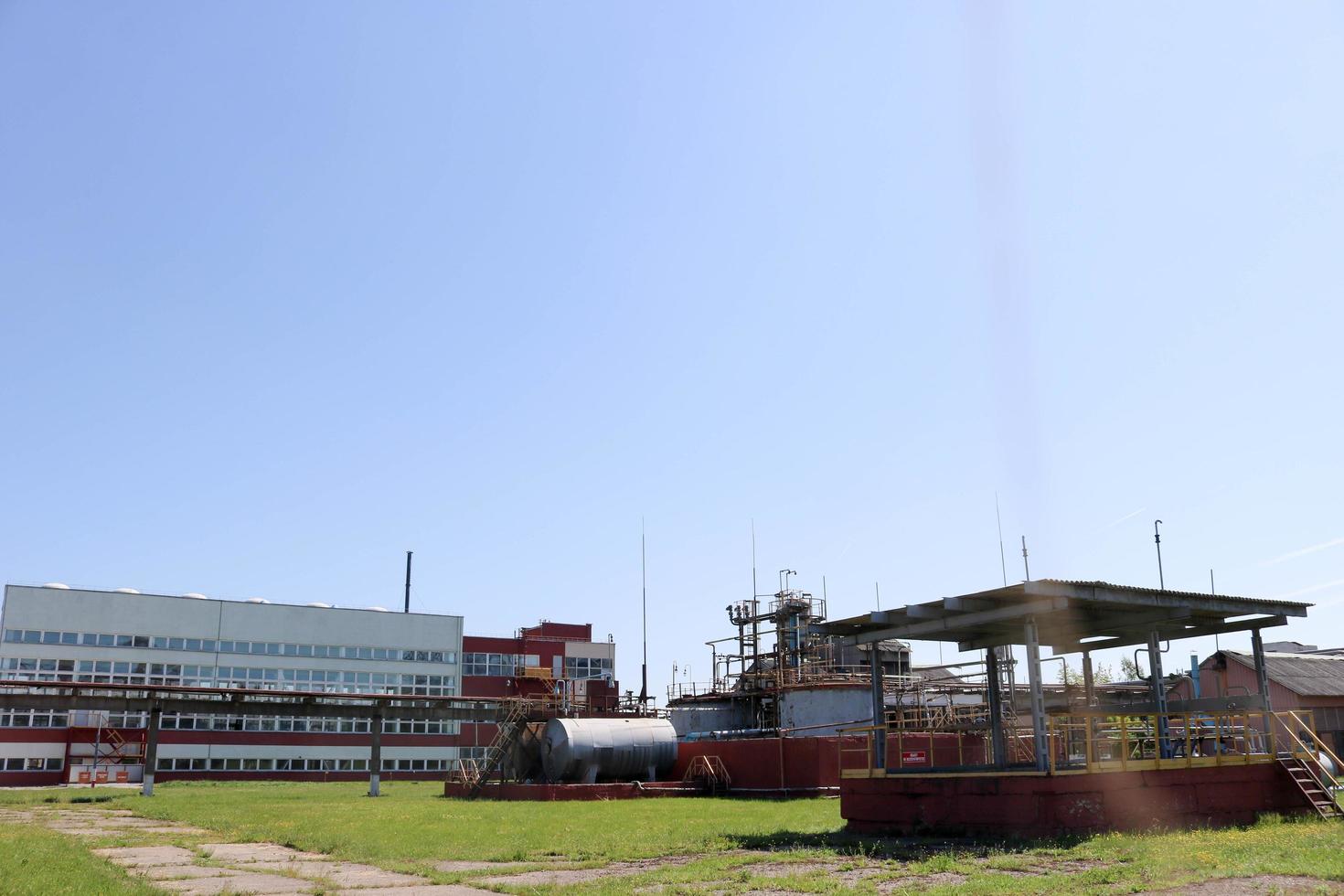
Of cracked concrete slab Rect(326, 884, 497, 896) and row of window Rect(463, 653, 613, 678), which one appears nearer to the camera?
cracked concrete slab Rect(326, 884, 497, 896)

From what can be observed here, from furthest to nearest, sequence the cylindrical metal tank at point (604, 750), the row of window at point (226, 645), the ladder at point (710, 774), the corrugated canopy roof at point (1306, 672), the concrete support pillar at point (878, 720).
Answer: the row of window at point (226, 645) → the corrugated canopy roof at point (1306, 672) → the cylindrical metal tank at point (604, 750) → the ladder at point (710, 774) → the concrete support pillar at point (878, 720)

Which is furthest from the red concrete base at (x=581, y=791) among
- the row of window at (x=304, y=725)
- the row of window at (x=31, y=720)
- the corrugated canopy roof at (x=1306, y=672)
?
the corrugated canopy roof at (x=1306, y=672)

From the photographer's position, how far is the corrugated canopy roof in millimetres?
51344

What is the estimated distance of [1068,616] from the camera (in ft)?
75.3

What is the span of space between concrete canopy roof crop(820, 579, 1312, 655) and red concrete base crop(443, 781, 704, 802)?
47.0 ft

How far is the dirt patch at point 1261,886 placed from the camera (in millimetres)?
11984

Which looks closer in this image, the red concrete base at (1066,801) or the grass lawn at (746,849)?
the grass lawn at (746,849)

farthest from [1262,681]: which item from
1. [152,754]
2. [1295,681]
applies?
[152,754]

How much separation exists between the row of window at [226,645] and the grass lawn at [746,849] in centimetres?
3377

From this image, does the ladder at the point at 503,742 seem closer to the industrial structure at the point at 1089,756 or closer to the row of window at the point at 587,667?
the industrial structure at the point at 1089,756

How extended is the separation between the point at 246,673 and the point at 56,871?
5087cm

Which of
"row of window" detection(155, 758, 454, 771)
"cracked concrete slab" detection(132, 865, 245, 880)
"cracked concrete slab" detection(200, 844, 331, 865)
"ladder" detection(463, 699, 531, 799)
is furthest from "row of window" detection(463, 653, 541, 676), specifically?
"cracked concrete slab" detection(132, 865, 245, 880)

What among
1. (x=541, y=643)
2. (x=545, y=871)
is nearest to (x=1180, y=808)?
(x=545, y=871)

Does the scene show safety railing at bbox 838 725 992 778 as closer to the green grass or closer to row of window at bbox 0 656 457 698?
the green grass
